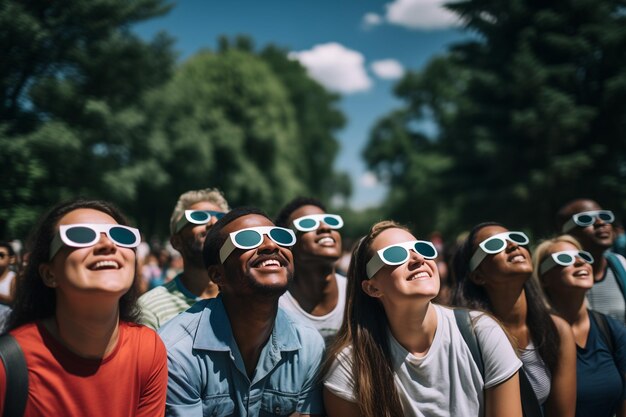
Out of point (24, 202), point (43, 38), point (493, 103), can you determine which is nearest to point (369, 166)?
point (493, 103)

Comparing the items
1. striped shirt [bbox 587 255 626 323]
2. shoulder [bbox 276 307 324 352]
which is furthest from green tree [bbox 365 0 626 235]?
shoulder [bbox 276 307 324 352]

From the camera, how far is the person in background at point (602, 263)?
13.5ft

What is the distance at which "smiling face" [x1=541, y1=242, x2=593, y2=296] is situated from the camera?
3.41 metres

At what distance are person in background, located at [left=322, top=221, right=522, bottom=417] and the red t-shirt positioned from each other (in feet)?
3.04

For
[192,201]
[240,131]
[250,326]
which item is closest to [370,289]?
[250,326]

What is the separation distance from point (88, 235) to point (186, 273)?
1.54m

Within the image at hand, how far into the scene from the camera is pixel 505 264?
3.19 metres

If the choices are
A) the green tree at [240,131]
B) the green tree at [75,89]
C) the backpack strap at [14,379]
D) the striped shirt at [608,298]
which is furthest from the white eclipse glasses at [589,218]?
the green tree at [240,131]

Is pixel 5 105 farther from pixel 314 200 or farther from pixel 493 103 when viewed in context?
pixel 493 103

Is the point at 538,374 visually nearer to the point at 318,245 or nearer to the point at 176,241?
the point at 318,245

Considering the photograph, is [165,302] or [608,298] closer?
[165,302]

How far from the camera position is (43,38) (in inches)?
551

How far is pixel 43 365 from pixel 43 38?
14574mm

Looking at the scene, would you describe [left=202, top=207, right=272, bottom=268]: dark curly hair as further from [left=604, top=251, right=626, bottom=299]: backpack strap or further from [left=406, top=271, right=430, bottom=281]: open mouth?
[left=604, top=251, right=626, bottom=299]: backpack strap
